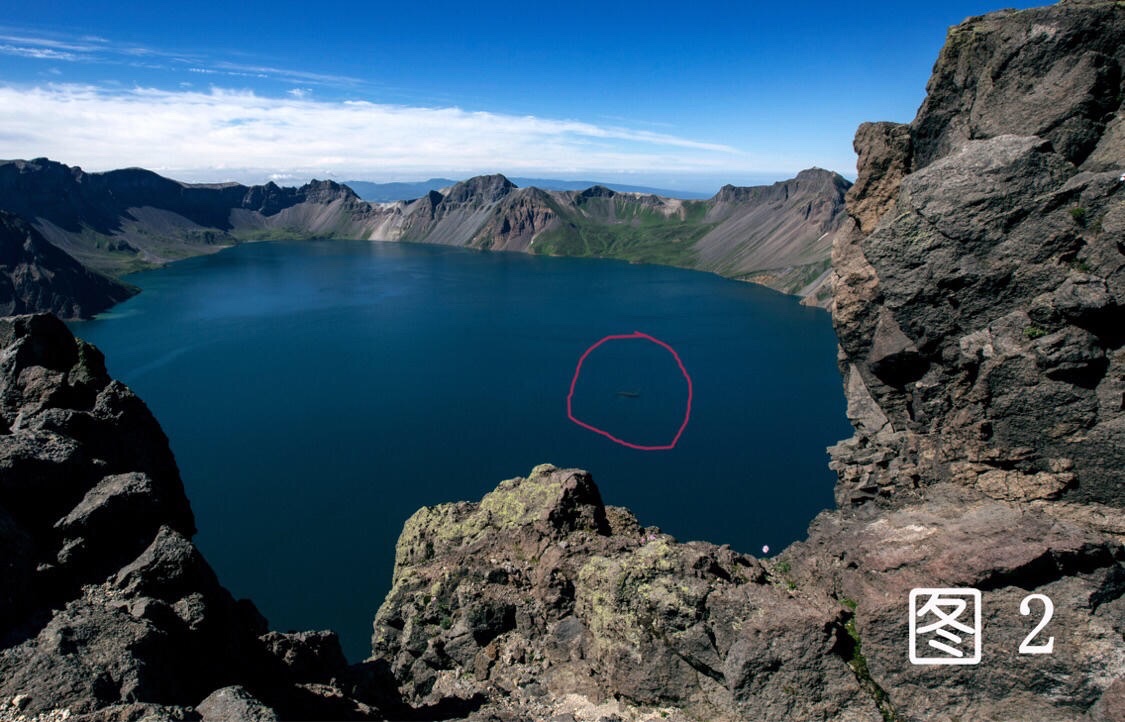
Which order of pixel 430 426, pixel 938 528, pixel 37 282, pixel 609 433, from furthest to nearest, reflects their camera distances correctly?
pixel 37 282 → pixel 430 426 → pixel 609 433 → pixel 938 528

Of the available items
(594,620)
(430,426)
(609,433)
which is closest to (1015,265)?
(594,620)

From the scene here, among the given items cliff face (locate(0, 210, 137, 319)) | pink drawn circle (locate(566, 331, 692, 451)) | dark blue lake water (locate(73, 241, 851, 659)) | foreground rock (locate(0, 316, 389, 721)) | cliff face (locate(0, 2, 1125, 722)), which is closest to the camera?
foreground rock (locate(0, 316, 389, 721))

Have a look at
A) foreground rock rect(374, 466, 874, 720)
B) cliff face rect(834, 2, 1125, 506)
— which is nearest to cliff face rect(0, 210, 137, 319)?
foreground rock rect(374, 466, 874, 720)

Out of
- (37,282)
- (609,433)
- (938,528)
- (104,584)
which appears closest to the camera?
(104,584)

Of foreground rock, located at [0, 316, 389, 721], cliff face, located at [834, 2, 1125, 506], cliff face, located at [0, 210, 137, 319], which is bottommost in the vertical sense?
cliff face, located at [0, 210, 137, 319]

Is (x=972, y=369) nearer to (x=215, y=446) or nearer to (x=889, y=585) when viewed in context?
(x=889, y=585)

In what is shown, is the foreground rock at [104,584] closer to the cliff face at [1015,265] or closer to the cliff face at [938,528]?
the cliff face at [938,528]

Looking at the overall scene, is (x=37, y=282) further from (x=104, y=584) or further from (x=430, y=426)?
(x=104, y=584)

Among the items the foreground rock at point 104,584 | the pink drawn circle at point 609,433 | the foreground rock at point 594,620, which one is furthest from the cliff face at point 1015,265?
the pink drawn circle at point 609,433

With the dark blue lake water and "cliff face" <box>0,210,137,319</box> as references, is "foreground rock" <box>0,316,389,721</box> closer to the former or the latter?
the dark blue lake water
